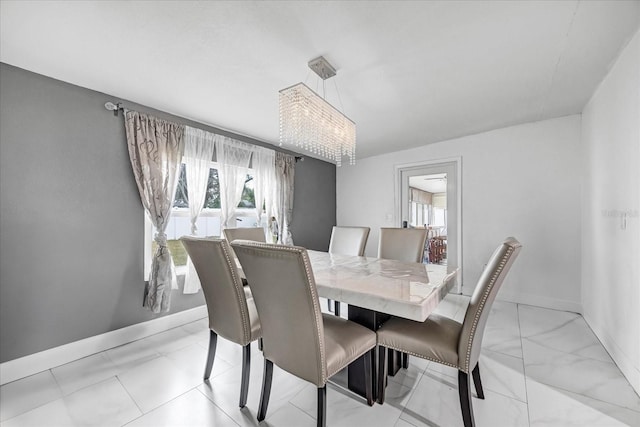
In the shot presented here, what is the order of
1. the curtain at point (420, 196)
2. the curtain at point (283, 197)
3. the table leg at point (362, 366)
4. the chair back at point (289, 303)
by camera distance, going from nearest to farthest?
the chair back at point (289, 303) → the table leg at point (362, 366) → the curtain at point (283, 197) → the curtain at point (420, 196)

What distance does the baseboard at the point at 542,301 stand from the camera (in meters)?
2.96

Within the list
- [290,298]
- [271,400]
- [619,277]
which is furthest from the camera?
[619,277]

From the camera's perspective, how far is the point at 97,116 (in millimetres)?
2264

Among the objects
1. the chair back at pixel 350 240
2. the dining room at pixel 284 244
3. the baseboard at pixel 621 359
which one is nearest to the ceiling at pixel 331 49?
the dining room at pixel 284 244

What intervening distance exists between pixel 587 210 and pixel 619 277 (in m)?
1.06

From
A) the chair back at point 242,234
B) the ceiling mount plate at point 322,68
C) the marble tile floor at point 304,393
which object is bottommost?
the marble tile floor at point 304,393

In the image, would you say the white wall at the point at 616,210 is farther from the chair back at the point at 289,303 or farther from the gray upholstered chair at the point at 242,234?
the gray upholstered chair at the point at 242,234

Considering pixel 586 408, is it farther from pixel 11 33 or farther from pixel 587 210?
pixel 11 33

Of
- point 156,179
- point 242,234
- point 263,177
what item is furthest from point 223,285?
point 263,177

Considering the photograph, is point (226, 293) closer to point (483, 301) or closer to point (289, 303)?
point (289, 303)

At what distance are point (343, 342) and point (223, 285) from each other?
2.59ft

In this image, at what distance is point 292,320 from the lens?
126 centimetres

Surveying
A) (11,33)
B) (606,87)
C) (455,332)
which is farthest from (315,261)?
(606,87)

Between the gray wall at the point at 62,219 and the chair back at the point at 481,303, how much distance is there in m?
2.71
